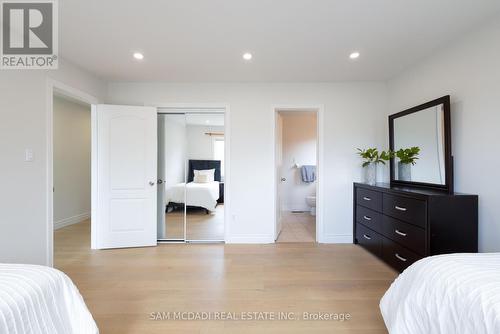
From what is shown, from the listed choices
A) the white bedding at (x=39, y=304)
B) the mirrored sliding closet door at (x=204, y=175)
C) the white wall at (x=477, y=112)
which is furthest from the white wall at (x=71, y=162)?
the white wall at (x=477, y=112)

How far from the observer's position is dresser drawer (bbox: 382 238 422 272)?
2.29 m

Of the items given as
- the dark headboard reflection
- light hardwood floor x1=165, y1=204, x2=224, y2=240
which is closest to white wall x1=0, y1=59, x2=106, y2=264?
light hardwood floor x1=165, y1=204, x2=224, y2=240

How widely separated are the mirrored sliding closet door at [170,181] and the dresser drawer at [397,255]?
2767 mm

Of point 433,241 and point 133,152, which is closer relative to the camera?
point 433,241

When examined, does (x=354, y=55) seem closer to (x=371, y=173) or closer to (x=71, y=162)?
(x=371, y=173)

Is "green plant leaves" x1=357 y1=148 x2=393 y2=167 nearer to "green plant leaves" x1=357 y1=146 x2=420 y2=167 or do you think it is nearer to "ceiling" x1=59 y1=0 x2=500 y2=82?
"green plant leaves" x1=357 y1=146 x2=420 y2=167

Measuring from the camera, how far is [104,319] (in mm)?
1746

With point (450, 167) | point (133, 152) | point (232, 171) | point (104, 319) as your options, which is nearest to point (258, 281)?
point (104, 319)

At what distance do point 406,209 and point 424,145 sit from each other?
32.4 inches

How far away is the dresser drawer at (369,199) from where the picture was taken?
2.80 meters

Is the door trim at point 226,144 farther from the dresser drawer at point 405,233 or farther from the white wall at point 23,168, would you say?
the dresser drawer at point 405,233

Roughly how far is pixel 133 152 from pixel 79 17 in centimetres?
172

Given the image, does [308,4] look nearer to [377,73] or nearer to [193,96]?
[377,73]

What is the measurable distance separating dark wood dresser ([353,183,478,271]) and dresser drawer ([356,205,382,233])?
1cm
